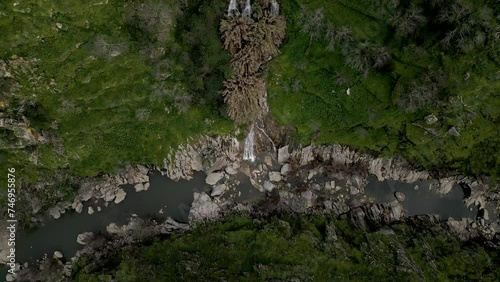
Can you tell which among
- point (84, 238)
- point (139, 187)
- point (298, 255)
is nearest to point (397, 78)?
point (298, 255)

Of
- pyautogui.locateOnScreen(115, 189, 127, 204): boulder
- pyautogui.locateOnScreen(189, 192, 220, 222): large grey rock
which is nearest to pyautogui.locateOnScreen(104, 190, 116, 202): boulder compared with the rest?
pyautogui.locateOnScreen(115, 189, 127, 204): boulder

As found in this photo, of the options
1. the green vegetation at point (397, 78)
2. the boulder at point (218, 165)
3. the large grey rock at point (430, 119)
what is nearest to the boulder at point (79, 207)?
the boulder at point (218, 165)

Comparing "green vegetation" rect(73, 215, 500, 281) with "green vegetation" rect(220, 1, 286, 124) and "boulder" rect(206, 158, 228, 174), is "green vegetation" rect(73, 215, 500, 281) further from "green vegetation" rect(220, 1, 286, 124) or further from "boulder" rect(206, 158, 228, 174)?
"green vegetation" rect(220, 1, 286, 124)

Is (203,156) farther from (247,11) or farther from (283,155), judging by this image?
(247,11)

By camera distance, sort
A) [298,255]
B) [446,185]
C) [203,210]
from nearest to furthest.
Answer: [298,255] → [203,210] → [446,185]

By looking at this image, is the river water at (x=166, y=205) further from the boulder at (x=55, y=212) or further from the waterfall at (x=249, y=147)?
the waterfall at (x=249, y=147)

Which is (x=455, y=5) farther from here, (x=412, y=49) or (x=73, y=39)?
(x=73, y=39)
